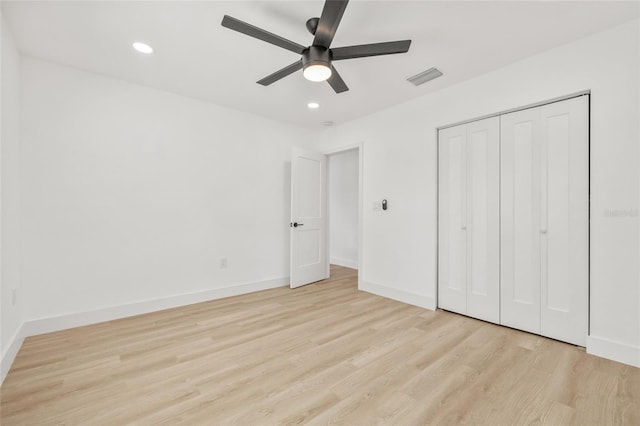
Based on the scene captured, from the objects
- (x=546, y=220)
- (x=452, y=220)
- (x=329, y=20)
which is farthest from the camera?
(x=452, y=220)

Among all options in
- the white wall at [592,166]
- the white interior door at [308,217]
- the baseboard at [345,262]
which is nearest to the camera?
the white wall at [592,166]

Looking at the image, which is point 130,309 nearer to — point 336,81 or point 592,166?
point 336,81

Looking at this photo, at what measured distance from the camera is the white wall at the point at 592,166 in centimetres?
217

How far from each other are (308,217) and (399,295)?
1836 millimetres

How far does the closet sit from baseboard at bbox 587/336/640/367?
114 millimetres

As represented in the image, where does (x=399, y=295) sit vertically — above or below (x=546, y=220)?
below

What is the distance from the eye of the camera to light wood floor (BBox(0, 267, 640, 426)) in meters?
1.61

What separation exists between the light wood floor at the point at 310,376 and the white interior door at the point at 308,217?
1.47m

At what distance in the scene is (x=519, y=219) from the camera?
9.06 ft

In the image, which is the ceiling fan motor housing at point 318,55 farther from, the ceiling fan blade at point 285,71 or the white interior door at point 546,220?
the white interior door at point 546,220

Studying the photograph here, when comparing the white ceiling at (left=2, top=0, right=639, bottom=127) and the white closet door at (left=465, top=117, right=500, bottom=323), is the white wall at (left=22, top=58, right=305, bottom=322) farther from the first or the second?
the white closet door at (left=465, top=117, right=500, bottom=323)

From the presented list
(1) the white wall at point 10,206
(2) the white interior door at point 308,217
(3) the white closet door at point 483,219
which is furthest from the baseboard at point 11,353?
(3) the white closet door at point 483,219

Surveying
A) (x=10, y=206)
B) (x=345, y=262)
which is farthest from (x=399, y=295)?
(x=10, y=206)

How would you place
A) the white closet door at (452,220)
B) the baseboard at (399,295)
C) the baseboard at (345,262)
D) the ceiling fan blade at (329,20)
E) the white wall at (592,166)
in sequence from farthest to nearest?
the baseboard at (345,262) < the baseboard at (399,295) < the white closet door at (452,220) < the white wall at (592,166) < the ceiling fan blade at (329,20)
